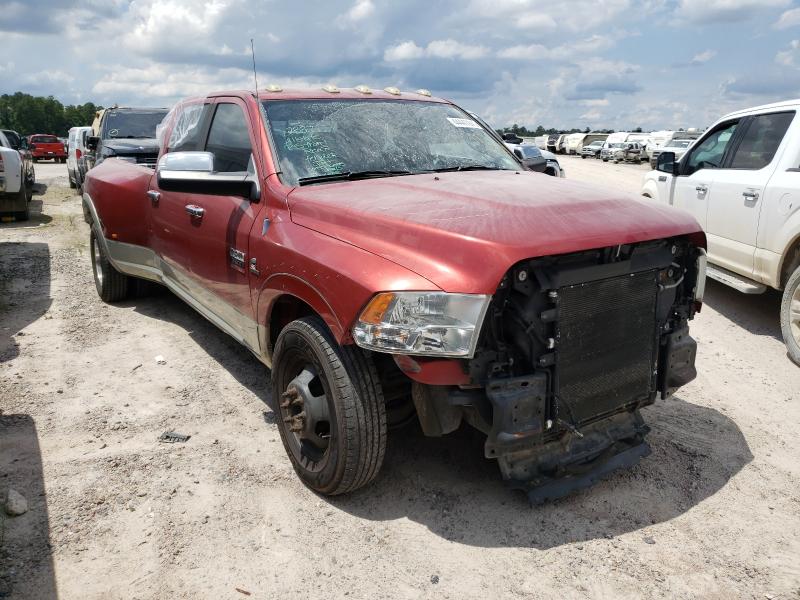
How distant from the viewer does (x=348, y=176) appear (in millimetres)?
3588

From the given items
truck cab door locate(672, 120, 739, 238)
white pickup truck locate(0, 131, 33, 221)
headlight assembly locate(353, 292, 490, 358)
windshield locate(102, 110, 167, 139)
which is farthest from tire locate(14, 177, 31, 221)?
headlight assembly locate(353, 292, 490, 358)

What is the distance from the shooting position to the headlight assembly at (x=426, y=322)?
8.34 ft

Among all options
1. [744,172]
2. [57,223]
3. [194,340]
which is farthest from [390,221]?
[57,223]

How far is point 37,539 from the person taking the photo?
2898 millimetres

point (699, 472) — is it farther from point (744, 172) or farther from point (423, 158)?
point (744, 172)

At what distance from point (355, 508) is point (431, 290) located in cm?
126

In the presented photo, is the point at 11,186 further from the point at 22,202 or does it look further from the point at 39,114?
the point at 39,114

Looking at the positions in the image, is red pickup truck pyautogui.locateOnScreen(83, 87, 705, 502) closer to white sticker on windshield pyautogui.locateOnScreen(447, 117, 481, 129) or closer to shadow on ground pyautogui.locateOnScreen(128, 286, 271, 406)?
white sticker on windshield pyautogui.locateOnScreen(447, 117, 481, 129)

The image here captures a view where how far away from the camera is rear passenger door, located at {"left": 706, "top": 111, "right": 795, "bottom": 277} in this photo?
5570 millimetres

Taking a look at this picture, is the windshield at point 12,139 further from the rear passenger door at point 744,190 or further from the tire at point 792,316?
the tire at point 792,316

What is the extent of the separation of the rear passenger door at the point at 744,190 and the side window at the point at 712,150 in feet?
0.57

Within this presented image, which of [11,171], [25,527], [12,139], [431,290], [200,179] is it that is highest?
[12,139]

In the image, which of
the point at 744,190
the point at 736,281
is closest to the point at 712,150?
the point at 744,190

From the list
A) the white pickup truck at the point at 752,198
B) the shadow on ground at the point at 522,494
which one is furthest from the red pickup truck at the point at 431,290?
the white pickup truck at the point at 752,198
